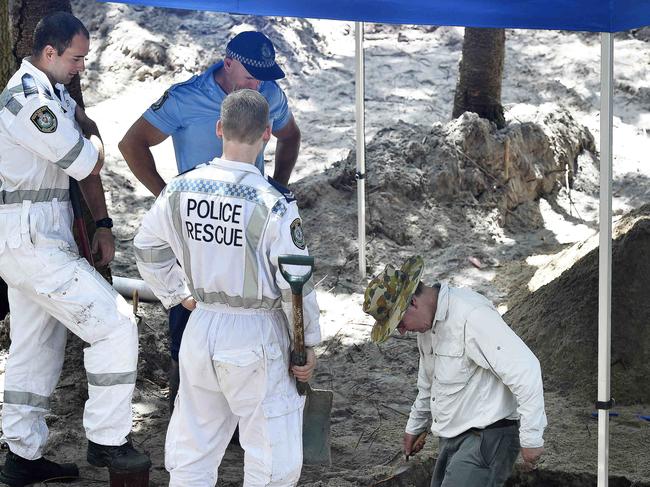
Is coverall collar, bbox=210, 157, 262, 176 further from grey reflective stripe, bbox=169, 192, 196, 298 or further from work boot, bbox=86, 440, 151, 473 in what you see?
work boot, bbox=86, 440, 151, 473

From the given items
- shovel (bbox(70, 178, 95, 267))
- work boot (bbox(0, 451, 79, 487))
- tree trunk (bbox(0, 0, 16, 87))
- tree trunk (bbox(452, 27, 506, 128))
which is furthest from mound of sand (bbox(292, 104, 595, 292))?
work boot (bbox(0, 451, 79, 487))

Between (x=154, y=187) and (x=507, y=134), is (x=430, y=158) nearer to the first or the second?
(x=507, y=134)

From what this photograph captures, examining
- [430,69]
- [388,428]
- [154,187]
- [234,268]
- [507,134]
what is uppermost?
[430,69]

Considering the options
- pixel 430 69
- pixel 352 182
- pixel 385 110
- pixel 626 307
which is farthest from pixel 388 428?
pixel 430 69

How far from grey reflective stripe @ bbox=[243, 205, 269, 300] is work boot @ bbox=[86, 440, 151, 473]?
3.73ft

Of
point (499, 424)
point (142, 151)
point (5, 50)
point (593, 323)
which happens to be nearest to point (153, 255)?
point (142, 151)

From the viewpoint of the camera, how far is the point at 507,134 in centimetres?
862

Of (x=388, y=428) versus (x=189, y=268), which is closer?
(x=189, y=268)

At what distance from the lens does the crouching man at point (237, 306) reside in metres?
3.62

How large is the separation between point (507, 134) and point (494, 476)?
5.20 metres

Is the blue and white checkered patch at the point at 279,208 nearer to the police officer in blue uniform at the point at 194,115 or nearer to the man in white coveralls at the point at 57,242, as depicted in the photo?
the man in white coveralls at the point at 57,242

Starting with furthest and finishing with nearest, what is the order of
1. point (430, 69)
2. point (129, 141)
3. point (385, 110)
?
point (430, 69)
point (385, 110)
point (129, 141)

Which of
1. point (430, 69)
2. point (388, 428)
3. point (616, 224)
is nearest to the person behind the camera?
point (388, 428)

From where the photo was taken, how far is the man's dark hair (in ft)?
14.3
